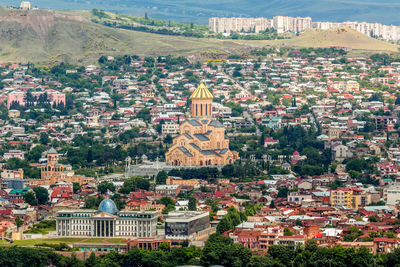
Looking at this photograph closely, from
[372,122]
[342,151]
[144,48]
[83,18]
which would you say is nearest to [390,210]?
[342,151]

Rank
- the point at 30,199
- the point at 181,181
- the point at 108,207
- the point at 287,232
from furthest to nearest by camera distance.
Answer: the point at 181,181, the point at 30,199, the point at 108,207, the point at 287,232

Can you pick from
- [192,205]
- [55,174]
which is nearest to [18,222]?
[192,205]

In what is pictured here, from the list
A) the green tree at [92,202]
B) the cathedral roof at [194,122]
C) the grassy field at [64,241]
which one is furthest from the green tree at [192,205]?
the cathedral roof at [194,122]

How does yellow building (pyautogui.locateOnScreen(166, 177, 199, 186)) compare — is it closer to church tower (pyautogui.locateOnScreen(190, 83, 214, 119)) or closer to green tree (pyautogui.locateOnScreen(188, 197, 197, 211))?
green tree (pyautogui.locateOnScreen(188, 197, 197, 211))

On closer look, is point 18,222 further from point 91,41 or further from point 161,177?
point 91,41

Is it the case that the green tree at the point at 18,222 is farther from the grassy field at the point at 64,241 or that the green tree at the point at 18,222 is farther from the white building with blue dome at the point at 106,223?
the grassy field at the point at 64,241

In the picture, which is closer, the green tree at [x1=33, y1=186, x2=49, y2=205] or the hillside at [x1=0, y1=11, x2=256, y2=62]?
the green tree at [x1=33, y1=186, x2=49, y2=205]

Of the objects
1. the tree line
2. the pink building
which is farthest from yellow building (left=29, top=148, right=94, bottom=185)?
the pink building
